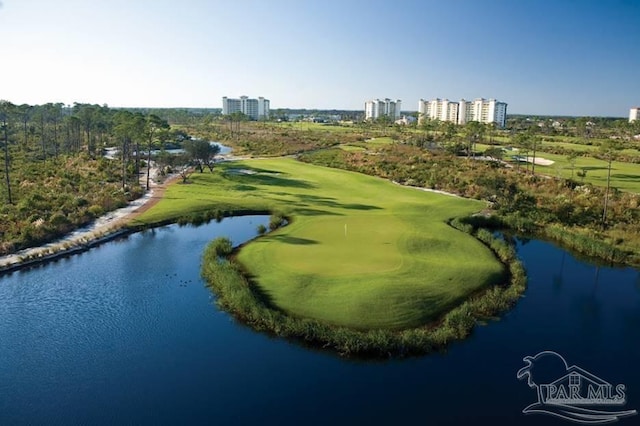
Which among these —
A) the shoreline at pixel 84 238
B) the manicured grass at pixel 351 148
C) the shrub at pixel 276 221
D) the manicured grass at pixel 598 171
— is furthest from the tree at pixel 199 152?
the manicured grass at pixel 598 171

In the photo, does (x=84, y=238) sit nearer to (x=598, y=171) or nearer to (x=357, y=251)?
(x=357, y=251)

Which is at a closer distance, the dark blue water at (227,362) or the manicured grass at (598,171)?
the dark blue water at (227,362)

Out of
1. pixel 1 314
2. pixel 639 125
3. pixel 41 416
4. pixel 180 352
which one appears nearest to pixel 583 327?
pixel 180 352

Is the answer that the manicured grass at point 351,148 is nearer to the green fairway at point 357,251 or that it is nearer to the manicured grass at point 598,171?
the manicured grass at point 598,171

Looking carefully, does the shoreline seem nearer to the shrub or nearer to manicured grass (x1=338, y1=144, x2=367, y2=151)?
the shrub

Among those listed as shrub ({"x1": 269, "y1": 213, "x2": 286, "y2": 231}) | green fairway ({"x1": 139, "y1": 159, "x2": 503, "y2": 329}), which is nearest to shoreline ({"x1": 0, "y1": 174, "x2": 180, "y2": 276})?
green fairway ({"x1": 139, "y1": 159, "x2": 503, "y2": 329})

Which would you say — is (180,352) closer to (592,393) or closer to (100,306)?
(100,306)

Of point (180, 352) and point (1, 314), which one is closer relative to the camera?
point (180, 352)
